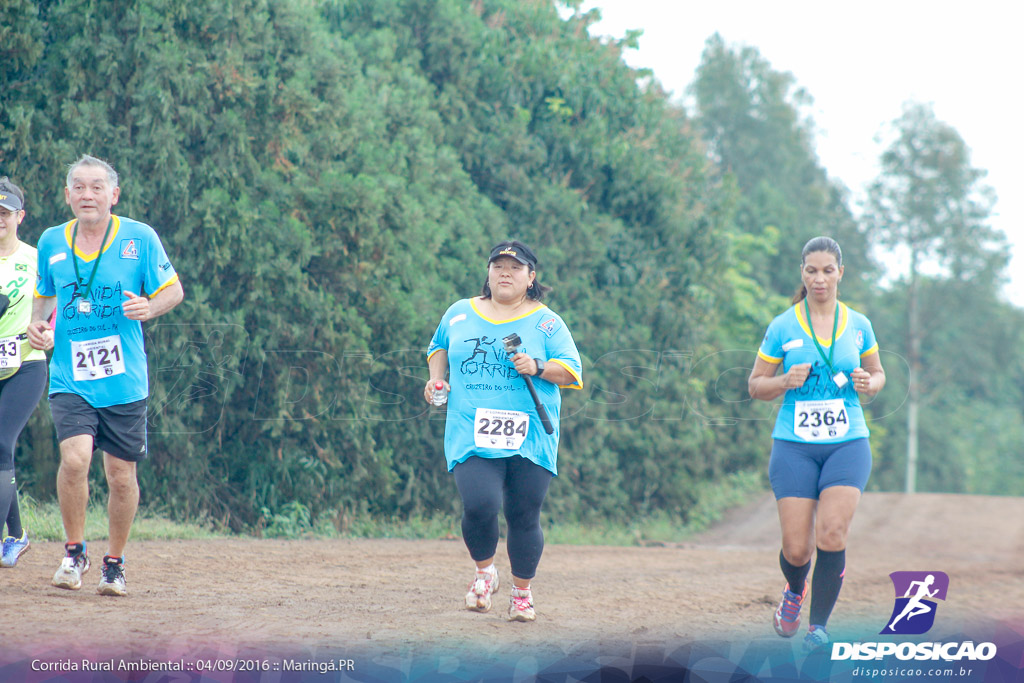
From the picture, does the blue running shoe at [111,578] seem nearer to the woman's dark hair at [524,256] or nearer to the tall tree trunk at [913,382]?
the woman's dark hair at [524,256]

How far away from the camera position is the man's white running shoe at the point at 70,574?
Answer: 5738 mm

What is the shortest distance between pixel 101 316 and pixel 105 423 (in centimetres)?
61

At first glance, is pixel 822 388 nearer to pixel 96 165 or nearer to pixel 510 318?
pixel 510 318

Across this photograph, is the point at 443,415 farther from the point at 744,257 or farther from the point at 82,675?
the point at 744,257

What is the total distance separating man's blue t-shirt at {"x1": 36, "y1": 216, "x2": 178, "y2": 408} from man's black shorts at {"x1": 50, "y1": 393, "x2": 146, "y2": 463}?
4 cm

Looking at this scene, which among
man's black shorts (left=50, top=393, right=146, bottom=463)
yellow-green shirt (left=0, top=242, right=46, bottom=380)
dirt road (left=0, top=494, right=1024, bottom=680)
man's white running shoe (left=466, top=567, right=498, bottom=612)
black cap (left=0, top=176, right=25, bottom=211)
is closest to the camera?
dirt road (left=0, top=494, right=1024, bottom=680)

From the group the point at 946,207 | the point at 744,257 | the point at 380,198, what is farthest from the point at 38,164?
the point at 946,207

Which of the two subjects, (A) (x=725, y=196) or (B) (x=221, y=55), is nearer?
(B) (x=221, y=55)

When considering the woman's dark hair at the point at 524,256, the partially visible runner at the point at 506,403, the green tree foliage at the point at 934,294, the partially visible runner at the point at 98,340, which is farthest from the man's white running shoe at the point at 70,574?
the green tree foliage at the point at 934,294

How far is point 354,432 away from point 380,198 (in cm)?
296

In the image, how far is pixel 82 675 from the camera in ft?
13.6

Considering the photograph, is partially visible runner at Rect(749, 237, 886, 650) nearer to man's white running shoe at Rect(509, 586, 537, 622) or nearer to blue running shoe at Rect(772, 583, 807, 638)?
blue running shoe at Rect(772, 583, 807, 638)

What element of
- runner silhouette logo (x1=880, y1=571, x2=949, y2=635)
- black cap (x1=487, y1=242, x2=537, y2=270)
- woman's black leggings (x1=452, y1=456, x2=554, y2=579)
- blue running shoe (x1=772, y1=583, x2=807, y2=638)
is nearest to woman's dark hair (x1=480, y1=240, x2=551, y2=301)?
black cap (x1=487, y1=242, x2=537, y2=270)

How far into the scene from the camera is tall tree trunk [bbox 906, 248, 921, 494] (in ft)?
122
